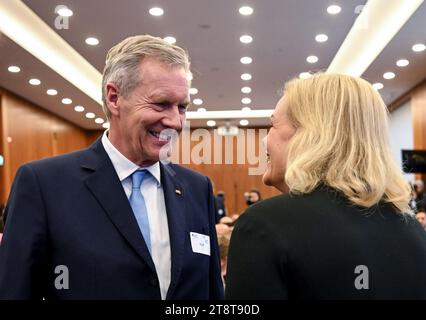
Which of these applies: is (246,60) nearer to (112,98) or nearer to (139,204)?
(112,98)

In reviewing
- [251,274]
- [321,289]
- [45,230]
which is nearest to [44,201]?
[45,230]

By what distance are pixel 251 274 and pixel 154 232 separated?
47cm

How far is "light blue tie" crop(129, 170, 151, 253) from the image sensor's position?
4.62ft

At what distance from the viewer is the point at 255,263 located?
1021 mm

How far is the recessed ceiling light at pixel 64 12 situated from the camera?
6500 millimetres

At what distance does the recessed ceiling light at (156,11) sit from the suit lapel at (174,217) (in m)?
5.21

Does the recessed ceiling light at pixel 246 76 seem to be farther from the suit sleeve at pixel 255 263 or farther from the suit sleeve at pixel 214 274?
the suit sleeve at pixel 255 263

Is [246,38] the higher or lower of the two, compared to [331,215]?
higher

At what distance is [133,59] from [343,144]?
69cm

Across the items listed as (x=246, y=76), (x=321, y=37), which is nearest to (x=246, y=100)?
(x=246, y=76)

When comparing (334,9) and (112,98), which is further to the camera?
(334,9)

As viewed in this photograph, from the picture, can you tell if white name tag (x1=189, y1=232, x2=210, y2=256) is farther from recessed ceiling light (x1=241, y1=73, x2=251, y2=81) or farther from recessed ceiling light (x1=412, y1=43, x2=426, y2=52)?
recessed ceiling light (x1=241, y1=73, x2=251, y2=81)

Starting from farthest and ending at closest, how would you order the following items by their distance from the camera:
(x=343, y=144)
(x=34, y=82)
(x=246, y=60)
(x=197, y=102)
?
(x=197, y=102)
(x=34, y=82)
(x=246, y=60)
(x=343, y=144)
